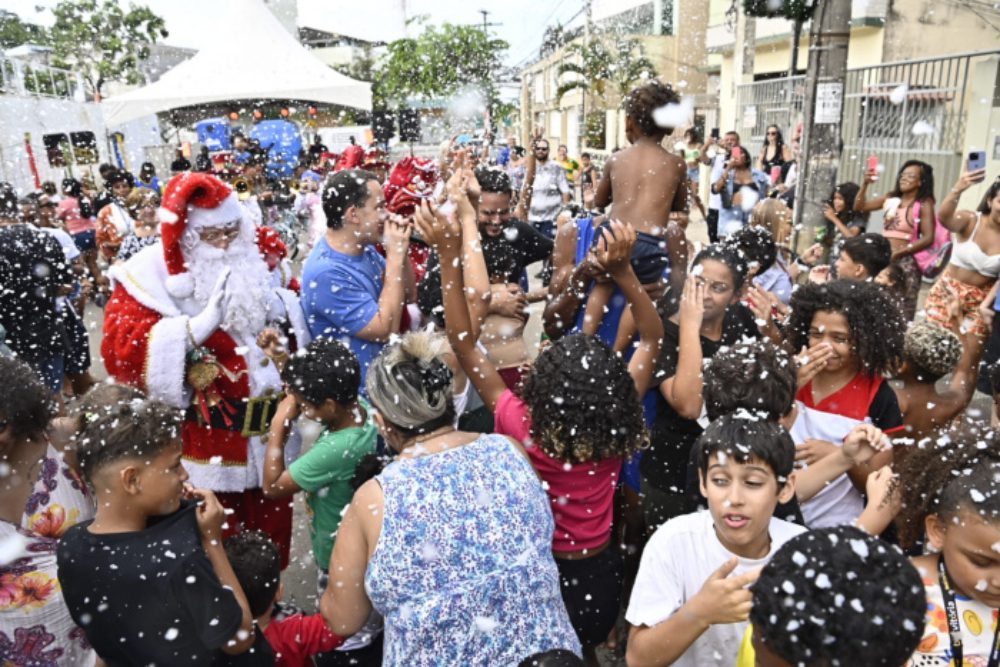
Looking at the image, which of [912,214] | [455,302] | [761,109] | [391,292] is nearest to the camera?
[455,302]

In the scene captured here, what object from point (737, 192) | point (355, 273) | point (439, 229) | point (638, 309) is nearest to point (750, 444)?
point (638, 309)

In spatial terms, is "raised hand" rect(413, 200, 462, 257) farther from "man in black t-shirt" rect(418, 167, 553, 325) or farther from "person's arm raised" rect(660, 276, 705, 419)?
"person's arm raised" rect(660, 276, 705, 419)

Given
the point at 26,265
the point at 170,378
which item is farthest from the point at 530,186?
the point at 170,378

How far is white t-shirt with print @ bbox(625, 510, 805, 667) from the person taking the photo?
1.85 metres

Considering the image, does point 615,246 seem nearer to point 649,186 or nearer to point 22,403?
point 649,186

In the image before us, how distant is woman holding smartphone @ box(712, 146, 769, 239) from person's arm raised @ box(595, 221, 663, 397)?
584cm

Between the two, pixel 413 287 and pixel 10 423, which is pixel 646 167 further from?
pixel 10 423

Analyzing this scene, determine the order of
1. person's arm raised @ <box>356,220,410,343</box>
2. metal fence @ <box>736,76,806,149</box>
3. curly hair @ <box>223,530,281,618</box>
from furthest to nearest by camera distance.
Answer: metal fence @ <box>736,76,806,149</box>, person's arm raised @ <box>356,220,410,343</box>, curly hair @ <box>223,530,281,618</box>

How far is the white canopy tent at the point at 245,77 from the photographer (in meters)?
12.7

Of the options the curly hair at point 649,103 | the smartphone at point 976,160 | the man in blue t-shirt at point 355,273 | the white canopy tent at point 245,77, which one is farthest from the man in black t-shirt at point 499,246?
the white canopy tent at point 245,77

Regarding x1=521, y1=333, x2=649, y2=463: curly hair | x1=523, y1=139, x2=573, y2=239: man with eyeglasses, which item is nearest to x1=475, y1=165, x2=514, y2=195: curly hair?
x1=521, y1=333, x2=649, y2=463: curly hair

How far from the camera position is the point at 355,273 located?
3.24 metres

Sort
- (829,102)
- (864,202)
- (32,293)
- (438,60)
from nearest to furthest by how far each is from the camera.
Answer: (32,293) < (829,102) < (864,202) < (438,60)

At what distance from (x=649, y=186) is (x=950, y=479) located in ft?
7.43
